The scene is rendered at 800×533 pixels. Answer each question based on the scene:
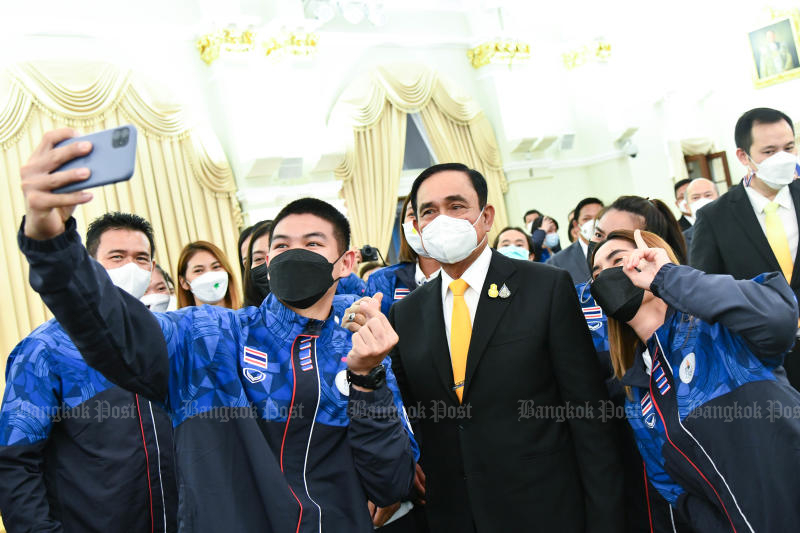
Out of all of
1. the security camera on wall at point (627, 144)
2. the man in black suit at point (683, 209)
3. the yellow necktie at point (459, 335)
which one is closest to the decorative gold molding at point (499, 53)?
the security camera on wall at point (627, 144)

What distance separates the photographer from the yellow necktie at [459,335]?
208 cm

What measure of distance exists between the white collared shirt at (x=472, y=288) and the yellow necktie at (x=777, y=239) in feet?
5.66

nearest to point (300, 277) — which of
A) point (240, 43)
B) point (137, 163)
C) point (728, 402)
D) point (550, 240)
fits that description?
point (728, 402)

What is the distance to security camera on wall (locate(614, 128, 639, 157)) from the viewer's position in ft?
35.5

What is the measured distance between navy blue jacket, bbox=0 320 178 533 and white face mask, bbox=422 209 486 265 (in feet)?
3.55

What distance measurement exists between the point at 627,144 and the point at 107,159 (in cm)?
1072

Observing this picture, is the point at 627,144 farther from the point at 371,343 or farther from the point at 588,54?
the point at 371,343

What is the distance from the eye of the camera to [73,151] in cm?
117

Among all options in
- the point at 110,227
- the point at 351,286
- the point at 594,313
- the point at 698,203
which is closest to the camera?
the point at 110,227

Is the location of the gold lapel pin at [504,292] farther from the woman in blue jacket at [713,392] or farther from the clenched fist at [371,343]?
the clenched fist at [371,343]

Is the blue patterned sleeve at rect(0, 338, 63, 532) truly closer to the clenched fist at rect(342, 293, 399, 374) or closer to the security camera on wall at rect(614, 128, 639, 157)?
the clenched fist at rect(342, 293, 399, 374)

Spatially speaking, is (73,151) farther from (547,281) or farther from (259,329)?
(547,281)

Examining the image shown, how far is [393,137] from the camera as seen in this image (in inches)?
374

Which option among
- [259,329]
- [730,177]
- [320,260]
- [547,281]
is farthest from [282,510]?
[730,177]
